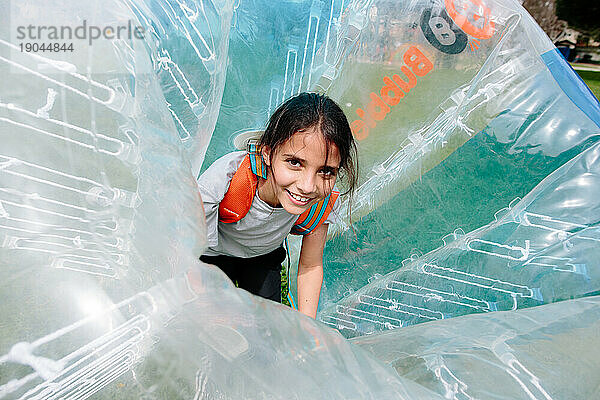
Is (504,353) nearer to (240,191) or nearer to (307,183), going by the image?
(307,183)

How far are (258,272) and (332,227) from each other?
0.34 meters

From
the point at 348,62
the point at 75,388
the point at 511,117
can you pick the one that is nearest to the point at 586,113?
the point at 511,117

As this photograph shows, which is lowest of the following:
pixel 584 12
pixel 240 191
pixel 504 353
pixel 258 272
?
pixel 258 272

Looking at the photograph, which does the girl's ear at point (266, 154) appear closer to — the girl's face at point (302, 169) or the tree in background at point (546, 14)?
the girl's face at point (302, 169)

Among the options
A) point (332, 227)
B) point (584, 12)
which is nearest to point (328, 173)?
point (332, 227)

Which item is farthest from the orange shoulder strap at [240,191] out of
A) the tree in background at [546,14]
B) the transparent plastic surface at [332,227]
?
the tree in background at [546,14]

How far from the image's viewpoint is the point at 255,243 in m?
1.37

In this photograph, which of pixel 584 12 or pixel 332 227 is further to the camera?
pixel 584 12

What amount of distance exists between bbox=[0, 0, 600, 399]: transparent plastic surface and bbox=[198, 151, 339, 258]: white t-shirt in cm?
24

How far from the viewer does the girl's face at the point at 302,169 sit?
3.55ft

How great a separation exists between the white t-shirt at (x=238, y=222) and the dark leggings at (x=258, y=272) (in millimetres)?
55

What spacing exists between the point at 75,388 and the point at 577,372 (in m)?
0.73

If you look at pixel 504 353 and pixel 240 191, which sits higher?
pixel 240 191

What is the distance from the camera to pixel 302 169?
43.8 inches
